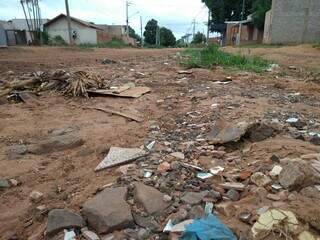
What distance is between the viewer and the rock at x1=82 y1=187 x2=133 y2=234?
7.64 ft

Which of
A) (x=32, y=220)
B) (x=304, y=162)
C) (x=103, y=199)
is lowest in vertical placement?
(x=32, y=220)

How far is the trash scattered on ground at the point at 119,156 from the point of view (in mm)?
3314

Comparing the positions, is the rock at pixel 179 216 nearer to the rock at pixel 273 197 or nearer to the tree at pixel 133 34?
the rock at pixel 273 197

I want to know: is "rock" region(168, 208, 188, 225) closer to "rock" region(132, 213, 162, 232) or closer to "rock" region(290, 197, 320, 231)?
"rock" region(132, 213, 162, 232)

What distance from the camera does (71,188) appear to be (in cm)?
302

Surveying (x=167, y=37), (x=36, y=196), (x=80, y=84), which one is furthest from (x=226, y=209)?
(x=167, y=37)

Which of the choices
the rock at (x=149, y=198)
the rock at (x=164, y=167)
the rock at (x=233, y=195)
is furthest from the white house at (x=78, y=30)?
the rock at (x=233, y=195)

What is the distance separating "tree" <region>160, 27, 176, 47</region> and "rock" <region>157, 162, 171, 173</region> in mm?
54646

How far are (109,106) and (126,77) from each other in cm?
303

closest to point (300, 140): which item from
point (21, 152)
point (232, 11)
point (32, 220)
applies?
point (32, 220)

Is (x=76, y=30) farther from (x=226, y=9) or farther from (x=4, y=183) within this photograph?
(x=4, y=183)

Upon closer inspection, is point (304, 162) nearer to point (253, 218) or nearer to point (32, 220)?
point (253, 218)

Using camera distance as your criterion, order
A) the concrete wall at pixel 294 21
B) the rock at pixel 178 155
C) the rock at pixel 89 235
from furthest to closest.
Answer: the concrete wall at pixel 294 21 → the rock at pixel 178 155 → the rock at pixel 89 235

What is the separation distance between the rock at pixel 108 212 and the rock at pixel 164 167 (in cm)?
45
